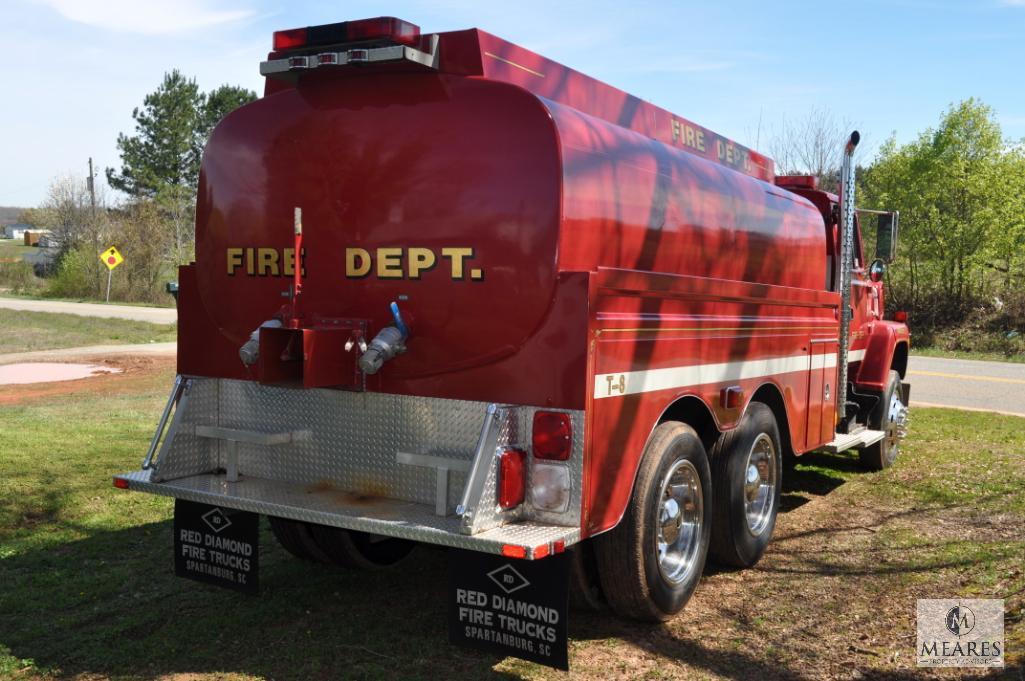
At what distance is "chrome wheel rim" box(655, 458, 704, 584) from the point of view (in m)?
4.63

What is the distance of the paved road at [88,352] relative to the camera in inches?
703

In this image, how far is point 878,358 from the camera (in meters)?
8.51

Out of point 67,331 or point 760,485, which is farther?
point 67,331

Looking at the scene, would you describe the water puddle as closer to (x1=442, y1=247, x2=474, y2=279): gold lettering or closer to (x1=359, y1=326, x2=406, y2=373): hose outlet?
(x1=359, y1=326, x2=406, y2=373): hose outlet

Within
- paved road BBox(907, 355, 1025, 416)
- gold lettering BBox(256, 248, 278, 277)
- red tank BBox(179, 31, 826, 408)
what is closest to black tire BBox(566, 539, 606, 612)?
red tank BBox(179, 31, 826, 408)

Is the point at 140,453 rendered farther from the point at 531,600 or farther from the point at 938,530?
the point at 938,530

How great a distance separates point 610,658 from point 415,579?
60.9 inches

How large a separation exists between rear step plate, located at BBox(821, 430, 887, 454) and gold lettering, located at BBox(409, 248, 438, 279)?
4141 millimetres

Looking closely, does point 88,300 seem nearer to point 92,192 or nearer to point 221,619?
point 92,192

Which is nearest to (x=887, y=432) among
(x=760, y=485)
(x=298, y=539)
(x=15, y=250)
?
(x=760, y=485)

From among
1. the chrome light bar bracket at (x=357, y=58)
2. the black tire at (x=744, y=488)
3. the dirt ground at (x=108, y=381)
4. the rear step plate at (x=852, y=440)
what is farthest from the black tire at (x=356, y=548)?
the dirt ground at (x=108, y=381)

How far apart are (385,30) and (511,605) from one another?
104 inches

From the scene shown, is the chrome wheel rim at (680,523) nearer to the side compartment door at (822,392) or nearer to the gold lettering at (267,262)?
the side compartment door at (822,392)
